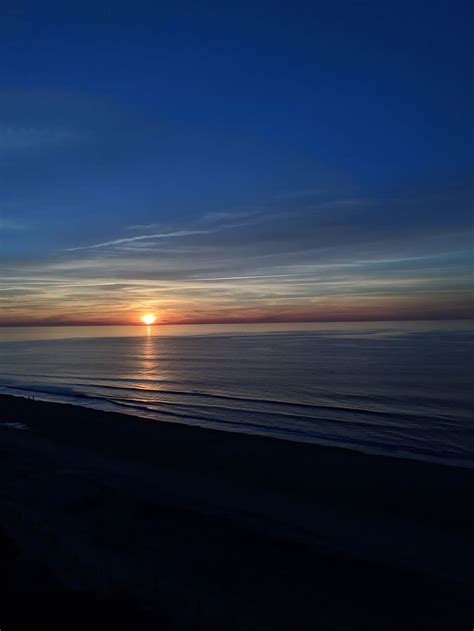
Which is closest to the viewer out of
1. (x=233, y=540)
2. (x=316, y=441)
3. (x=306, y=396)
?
(x=233, y=540)

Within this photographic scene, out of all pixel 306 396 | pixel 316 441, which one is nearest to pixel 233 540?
pixel 316 441

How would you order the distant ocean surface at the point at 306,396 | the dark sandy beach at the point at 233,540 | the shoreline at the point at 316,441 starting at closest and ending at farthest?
the dark sandy beach at the point at 233,540, the shoreline at the point at 316,441, the distant ocean surface at the point at 306,396

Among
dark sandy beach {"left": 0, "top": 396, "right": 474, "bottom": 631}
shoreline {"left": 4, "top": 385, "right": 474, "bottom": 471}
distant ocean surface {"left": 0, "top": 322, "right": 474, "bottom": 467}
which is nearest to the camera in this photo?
dark sandy beach {"left": 0, "top": 396, "right": 474, "bottom": 631}

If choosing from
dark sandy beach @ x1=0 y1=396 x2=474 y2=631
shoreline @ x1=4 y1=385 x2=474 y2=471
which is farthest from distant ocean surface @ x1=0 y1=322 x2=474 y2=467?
dark sandy beach @ x1=0 y1=396 x2=474 y2=631

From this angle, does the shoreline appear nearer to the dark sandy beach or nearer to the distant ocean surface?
the distant ocean surface

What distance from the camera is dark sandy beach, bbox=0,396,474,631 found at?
880 centimetres

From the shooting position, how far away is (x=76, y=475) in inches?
708

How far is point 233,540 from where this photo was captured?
12.2 meters

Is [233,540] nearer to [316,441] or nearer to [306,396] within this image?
[316,441]

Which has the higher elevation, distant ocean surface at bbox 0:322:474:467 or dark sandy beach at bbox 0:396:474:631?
dark sandy beach at bbox 0:396:474:631

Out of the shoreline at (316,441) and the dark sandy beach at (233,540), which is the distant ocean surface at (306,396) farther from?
the dark sandy beach at (233,540)

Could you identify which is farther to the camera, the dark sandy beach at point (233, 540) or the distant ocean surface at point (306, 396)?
the distant ocean surface at point (306, 396)

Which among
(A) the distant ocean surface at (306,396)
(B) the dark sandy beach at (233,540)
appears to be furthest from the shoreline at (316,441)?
(B) the dark sandy beach at (233,540)

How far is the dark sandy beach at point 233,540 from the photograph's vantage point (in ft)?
28.9
